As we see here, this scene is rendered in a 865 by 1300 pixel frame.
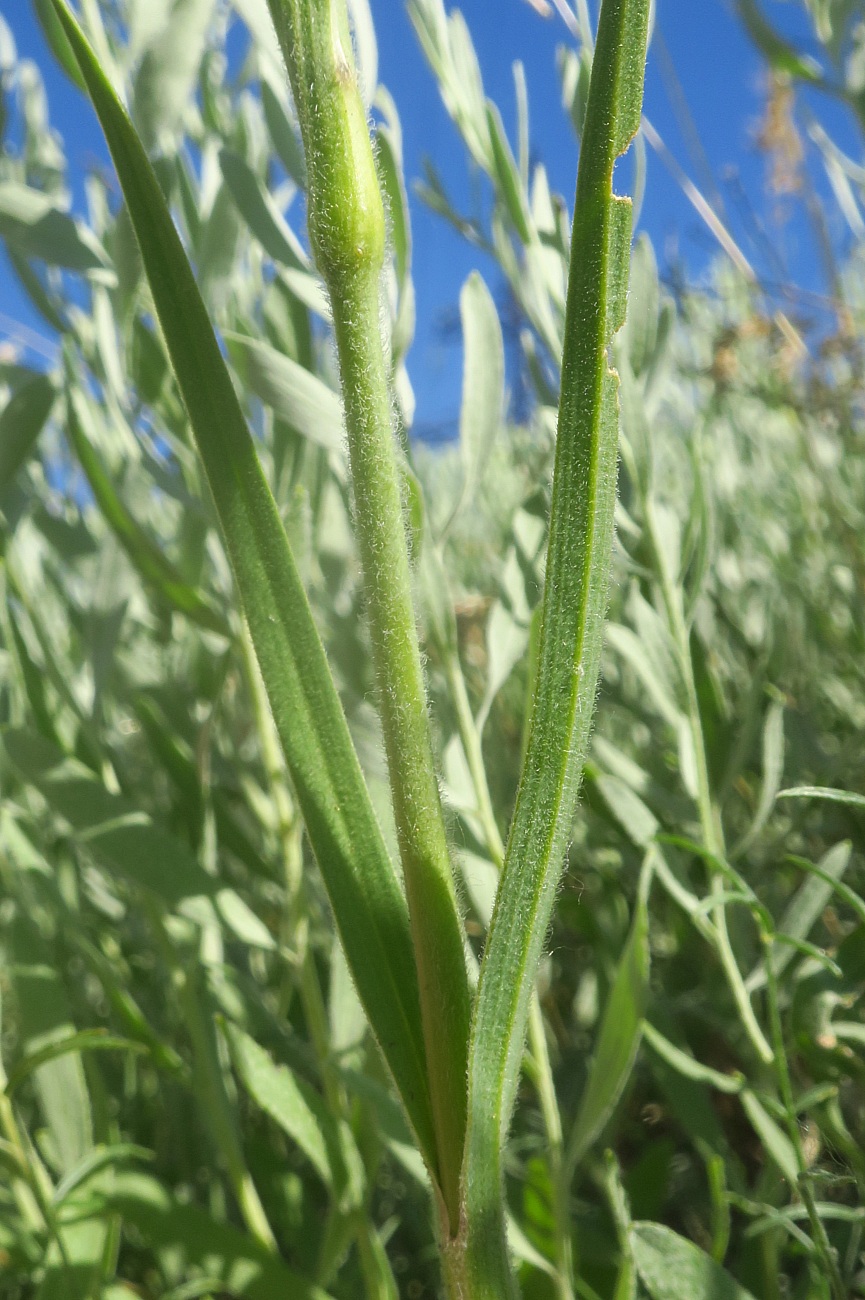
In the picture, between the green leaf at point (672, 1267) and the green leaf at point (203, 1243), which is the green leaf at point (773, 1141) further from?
the green leaf at point (203, 1243)

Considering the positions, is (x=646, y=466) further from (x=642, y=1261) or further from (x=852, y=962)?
(x=642, y=1261)

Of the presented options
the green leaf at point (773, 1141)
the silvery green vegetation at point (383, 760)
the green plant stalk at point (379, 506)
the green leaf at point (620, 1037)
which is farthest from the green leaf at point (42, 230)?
the green leaf at point (773, 1141)

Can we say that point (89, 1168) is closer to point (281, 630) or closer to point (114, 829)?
point (114, 829)

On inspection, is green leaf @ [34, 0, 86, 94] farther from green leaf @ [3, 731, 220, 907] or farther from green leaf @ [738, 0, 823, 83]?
green leaf @ [738, 0, 823, 83]

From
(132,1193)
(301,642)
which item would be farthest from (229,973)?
(301,642)

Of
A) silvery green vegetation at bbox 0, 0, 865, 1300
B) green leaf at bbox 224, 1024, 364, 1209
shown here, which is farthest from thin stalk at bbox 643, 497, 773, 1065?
green leaf at bbox 224, 1024, 364, 1209
